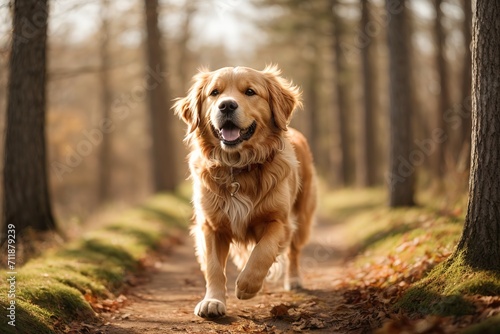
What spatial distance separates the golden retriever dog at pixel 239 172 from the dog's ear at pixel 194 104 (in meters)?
0.01

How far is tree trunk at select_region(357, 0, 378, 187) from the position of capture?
1645 centimetres

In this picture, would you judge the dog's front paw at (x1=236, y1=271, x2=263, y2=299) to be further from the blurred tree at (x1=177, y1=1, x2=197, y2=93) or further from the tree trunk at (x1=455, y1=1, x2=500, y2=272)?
the blurred tree at (x1=177, y1=1, x2=197, y2=93)

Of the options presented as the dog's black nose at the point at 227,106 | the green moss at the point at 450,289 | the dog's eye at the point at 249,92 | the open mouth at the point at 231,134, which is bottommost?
the green moss at the point at 450,289

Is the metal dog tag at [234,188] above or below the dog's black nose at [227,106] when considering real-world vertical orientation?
below

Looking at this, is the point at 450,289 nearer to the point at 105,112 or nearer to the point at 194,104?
the point at 194,104

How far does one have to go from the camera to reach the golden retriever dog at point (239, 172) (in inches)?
204

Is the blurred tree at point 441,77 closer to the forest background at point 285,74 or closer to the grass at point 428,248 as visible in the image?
the forest background at point 285,74

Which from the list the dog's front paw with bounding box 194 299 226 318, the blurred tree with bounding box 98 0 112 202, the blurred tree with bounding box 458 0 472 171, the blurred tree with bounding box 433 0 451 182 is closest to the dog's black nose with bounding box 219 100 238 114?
the dog's front paw with bounding box 194 299 226 318

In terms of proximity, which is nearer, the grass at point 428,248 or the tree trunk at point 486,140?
the grass at point 428,248

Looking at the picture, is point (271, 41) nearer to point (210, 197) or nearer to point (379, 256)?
point (379, 256)

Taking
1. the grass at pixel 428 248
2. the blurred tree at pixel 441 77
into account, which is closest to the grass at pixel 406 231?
the grass at pixel 428 248

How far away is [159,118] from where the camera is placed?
1722 cm

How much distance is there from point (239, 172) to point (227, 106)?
0.72 m

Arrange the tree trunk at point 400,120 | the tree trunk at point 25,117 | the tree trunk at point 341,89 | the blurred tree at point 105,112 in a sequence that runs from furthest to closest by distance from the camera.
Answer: the blurred tree at point 105,112 → the tree trunk at point 341,89 → the tree trunk at point 400,120 → the tree trunk at point 25,117
